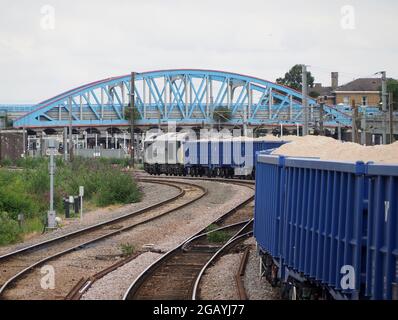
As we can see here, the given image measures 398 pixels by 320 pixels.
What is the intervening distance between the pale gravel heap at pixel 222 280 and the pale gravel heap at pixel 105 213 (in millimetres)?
6037

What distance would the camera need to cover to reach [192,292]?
12.9 m

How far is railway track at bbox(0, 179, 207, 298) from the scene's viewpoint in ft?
50.5

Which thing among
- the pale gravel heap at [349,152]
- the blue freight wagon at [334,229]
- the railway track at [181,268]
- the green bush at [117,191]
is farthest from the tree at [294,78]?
the blue freight wagon at [334,229]

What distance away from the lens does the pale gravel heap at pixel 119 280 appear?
1260 cm

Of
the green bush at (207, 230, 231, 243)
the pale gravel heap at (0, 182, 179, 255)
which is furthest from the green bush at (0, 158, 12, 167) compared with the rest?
the green bush at (207, 230, 231, 243)

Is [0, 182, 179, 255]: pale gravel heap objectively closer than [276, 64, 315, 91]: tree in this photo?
Yes

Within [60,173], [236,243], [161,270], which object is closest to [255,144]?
[60,173]

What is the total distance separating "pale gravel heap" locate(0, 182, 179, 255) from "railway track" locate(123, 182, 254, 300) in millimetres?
4463

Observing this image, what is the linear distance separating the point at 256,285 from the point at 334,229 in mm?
5302

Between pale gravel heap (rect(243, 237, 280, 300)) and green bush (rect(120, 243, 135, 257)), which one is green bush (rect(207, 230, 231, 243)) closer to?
green bush (rect(120, 243, 135, 257))

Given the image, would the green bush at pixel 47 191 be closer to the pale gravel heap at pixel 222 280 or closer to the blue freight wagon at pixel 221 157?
the pale gravel heap at pixel 222 280

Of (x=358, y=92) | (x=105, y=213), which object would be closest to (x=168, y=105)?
(x=358, y=92)

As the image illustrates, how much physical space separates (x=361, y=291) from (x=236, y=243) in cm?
1171
